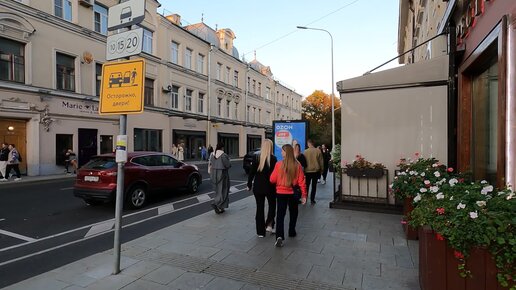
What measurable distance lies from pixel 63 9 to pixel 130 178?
583 inches

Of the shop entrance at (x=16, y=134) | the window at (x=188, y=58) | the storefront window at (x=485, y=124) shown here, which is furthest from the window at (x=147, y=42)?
the storefront window at (x=485, y=124)

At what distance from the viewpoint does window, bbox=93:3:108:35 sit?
20.2 m

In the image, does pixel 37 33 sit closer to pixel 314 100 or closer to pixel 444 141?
pixel 444 141

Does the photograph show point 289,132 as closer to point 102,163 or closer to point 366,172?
point 366,172

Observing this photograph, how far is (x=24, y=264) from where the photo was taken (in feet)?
15.5

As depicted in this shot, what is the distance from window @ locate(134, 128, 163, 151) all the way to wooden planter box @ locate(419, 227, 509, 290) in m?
22.7

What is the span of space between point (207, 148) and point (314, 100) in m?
40.4

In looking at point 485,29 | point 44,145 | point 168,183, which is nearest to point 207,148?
point 44,145

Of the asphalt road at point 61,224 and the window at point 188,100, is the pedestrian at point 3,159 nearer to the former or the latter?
the asphalt road at point 61,224

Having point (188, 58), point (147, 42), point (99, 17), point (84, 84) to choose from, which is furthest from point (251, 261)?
point (188, 58)

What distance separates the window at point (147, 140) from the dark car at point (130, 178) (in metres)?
14.2

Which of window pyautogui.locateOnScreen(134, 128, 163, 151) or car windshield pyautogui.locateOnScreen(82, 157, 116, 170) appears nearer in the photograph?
car windshield pyautogui.locateOnScreen(82, 157, 116, 170)

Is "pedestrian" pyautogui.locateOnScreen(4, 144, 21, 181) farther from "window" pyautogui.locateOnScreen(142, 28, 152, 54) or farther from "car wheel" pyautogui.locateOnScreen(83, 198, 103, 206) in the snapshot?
"window" pyautogui.locateOnScreen(142, 28, 152, 54)

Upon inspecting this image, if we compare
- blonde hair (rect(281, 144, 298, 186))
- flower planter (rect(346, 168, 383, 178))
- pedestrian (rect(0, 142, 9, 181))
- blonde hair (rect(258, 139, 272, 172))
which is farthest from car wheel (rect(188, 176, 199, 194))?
pedestrian (rect(0, 142, 9, 181))
